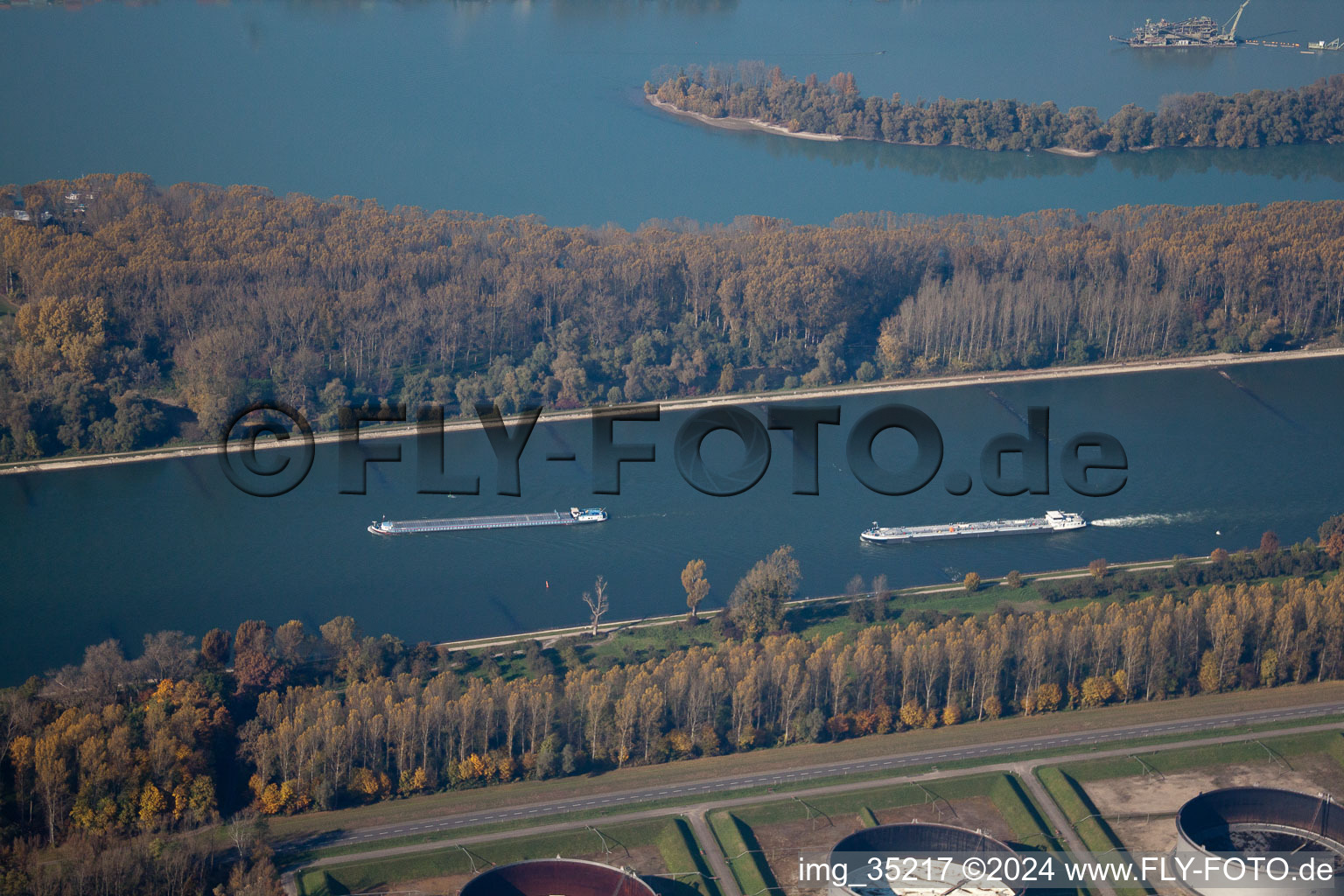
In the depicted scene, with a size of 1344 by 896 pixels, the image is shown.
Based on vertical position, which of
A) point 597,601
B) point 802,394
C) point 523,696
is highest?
point 802,394

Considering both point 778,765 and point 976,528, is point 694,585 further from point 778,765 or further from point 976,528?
point 976,528

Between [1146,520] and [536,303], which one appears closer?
[1146,520]

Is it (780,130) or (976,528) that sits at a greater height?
(780,130)

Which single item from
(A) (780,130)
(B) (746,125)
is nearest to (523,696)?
(A) (780,130)

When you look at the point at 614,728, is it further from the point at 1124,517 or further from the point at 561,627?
the point at 1124,517

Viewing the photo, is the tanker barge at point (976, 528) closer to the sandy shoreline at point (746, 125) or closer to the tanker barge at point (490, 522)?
the tanker barge at point (490, 522)

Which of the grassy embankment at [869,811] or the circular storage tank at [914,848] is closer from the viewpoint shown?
the circular storage tank at [914,848]

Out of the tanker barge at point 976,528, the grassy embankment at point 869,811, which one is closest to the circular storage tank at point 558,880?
the grassy embankment at point 869,811
